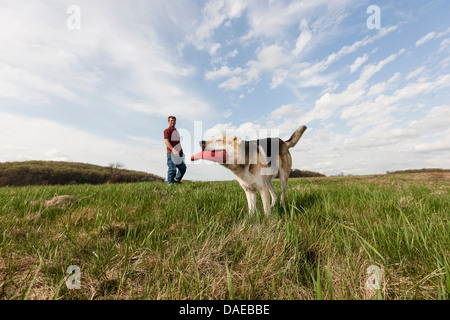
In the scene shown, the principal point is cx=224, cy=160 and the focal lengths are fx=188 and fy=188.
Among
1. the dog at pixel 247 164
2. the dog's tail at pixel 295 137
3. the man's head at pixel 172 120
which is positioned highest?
the man's head at pixel 172 120

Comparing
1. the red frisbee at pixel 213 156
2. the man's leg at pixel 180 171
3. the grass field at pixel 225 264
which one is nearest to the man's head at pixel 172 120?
the man's leg at pixel 180 171

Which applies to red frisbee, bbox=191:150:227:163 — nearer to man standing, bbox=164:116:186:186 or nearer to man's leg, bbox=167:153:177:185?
man standing, bbox=164:116:186:186

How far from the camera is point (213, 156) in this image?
308 centimetres

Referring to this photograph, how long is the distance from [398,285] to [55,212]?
14.7ft

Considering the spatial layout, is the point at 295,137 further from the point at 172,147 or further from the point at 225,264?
the point at 172,147

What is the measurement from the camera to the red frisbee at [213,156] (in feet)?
10.1

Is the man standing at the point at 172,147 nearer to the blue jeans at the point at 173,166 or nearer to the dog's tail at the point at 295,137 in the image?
the blue jeans at the point at 173,166

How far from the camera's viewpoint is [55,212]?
3.13 m

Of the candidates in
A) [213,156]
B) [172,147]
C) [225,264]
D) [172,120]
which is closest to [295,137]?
[213,156]

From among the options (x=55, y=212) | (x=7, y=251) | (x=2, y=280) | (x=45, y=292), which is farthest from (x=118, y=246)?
(x=55, y=212)

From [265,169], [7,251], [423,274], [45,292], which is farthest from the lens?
[265,169]
